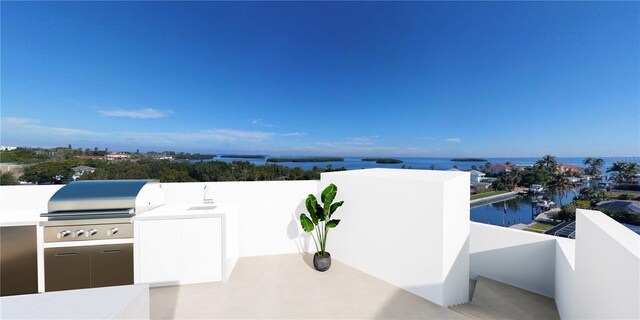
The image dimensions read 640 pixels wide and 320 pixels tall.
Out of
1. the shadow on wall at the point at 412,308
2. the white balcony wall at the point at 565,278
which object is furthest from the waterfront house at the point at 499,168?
the shadow on wall at the point at 412,308

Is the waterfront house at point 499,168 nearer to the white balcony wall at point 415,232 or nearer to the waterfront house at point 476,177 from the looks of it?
the waterfront house at point 476,177

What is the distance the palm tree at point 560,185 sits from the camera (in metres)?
8.52

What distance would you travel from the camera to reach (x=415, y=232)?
3123 millimetres

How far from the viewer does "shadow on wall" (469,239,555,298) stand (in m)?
3.48

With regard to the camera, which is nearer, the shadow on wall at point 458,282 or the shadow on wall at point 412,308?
the shadow on wall at point 412,308

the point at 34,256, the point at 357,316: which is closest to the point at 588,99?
the point at 357,316

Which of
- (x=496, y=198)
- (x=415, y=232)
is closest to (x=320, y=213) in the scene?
(x=415, y=232)

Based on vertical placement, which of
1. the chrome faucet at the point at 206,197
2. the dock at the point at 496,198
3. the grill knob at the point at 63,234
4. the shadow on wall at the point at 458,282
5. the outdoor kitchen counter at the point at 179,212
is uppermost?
the chrome faucet at the point at 206,197

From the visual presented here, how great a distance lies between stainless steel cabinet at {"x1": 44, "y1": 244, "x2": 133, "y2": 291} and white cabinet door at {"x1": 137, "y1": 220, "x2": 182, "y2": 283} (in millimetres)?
169

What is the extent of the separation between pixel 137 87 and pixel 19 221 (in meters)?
6.00

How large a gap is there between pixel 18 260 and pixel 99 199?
1.07 m

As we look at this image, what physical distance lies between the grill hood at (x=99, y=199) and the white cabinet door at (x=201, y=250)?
2.52 ft

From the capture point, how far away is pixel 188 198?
4.15m

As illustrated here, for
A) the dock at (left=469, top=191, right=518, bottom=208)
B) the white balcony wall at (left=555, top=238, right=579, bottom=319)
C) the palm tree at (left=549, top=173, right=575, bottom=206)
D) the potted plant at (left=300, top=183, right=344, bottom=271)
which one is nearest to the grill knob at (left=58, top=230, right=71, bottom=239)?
the potted plant at (left=300, top=183, right=344, bottom=271)
